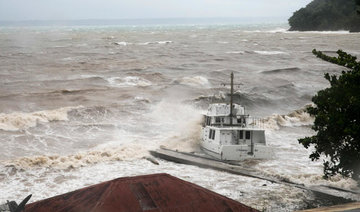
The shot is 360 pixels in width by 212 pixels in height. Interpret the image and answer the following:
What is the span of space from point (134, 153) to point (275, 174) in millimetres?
8118

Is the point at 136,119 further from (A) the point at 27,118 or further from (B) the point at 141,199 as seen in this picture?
(B) the point at 141,199

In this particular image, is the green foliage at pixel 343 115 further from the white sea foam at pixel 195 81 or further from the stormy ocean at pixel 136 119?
the white sea foam at pixel 195 81

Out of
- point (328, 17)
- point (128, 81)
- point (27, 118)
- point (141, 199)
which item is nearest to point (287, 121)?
point (27, 118)

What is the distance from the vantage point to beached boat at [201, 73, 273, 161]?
22031mm

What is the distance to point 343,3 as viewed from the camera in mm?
163500

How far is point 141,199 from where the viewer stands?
9086mm

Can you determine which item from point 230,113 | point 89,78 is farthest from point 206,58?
point 230,113

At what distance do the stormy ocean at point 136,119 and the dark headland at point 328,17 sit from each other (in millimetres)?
92004

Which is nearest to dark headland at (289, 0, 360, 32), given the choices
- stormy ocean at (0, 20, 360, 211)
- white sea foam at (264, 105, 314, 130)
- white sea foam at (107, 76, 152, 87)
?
stormy ocean at (0, 20, 360, 211)

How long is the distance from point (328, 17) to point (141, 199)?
6526 inches

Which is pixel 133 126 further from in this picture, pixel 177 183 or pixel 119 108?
pixel 177 183

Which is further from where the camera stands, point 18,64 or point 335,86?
point 18,64

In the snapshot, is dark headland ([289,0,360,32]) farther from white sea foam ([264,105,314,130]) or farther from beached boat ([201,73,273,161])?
beached boat ([201,73,273,161])

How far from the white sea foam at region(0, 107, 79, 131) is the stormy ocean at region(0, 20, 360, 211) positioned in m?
0.07
